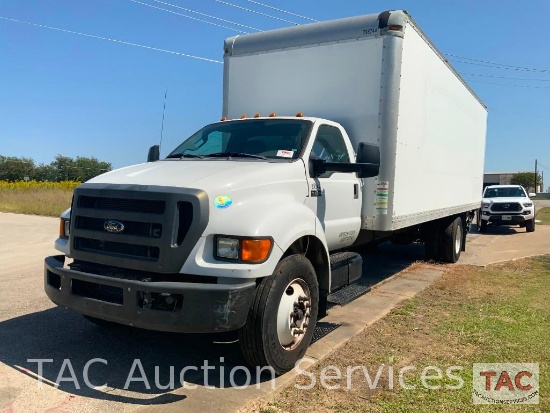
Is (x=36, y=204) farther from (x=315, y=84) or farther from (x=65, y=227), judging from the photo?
(x=65, y=227)

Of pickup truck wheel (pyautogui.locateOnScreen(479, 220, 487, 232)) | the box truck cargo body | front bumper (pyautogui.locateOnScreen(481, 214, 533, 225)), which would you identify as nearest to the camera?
the box truck cargo body

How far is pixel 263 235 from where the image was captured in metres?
3.55

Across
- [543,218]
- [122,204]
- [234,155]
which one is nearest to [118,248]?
[122,204]

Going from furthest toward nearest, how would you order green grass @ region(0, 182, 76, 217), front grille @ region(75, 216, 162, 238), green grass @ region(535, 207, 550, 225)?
green grass @ region(535, 207, 550, 225) → green grass @ region(0, 182, 76, 217) → front grille @ region(75, 216, 162, 238)

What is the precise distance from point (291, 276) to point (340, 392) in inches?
37.4

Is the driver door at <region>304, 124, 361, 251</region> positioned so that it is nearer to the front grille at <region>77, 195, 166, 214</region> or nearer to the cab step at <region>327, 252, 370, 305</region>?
the cab step at <region>327, 252, 370, 305</region>

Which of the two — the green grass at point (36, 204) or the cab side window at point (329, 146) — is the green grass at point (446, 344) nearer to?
the cab side window at point (329, 146)

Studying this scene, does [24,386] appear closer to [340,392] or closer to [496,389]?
[340,392]

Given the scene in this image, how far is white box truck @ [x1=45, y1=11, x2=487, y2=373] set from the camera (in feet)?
11.5

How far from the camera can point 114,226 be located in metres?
3.77

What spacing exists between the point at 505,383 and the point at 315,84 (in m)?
4.00

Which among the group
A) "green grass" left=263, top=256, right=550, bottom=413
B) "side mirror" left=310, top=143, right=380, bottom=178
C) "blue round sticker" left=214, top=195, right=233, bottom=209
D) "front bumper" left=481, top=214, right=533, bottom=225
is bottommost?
"green grass" left=263, top=256, right=550, bottom=413

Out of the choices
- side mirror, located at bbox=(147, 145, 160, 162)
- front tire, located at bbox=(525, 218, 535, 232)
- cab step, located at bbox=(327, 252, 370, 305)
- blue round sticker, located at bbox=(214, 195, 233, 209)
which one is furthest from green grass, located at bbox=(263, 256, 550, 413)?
front tire, located at bbox=(525, 218, 535, 232)

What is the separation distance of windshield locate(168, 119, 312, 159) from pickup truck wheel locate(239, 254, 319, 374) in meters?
1.24
